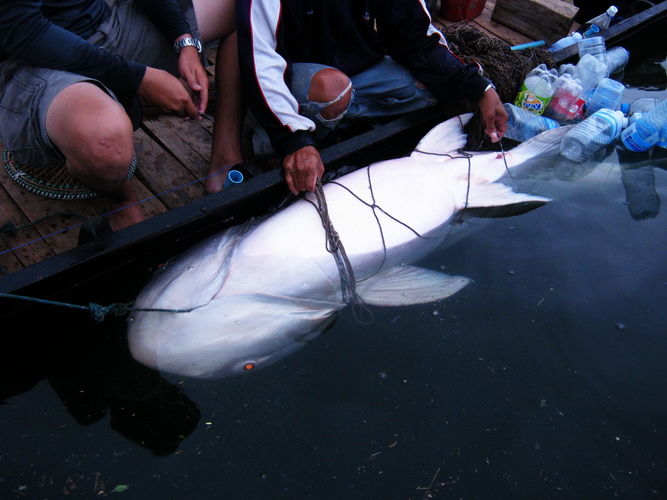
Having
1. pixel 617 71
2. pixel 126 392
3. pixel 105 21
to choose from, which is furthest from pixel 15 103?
pixel 617 71

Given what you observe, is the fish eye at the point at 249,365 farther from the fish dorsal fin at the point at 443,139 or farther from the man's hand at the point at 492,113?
the man's hand at the point at 492,113

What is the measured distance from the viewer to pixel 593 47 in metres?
3.87

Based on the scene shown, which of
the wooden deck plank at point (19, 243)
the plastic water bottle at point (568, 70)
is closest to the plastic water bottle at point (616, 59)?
the plastic water bottle at point (568, 70)

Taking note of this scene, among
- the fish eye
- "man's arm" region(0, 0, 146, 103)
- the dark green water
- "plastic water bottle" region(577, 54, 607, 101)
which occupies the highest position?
"man's arm" region(0, 0, 146, 103)

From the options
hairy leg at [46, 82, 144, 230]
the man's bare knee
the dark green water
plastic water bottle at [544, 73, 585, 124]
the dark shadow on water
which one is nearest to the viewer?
the dark green water

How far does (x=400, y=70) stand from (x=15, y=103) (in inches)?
88.0

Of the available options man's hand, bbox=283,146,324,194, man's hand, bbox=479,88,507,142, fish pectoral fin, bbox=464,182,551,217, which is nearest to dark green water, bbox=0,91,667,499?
fish pectoral fin, bbox=464,182,551,217

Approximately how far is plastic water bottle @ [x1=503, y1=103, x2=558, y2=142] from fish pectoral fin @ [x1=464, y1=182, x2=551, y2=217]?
0.68m

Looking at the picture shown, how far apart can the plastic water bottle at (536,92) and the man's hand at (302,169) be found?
1.92 metres

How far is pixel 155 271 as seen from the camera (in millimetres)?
2225

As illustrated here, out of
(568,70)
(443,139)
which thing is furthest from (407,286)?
(568,70)

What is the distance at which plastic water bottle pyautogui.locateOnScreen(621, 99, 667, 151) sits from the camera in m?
3.24

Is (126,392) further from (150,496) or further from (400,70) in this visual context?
(400,70)

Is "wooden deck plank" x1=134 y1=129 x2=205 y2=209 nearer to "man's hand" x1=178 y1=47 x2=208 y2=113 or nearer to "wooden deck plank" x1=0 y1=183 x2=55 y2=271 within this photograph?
"man's hand" x1=178 y1=47 x2=208 y2=113
